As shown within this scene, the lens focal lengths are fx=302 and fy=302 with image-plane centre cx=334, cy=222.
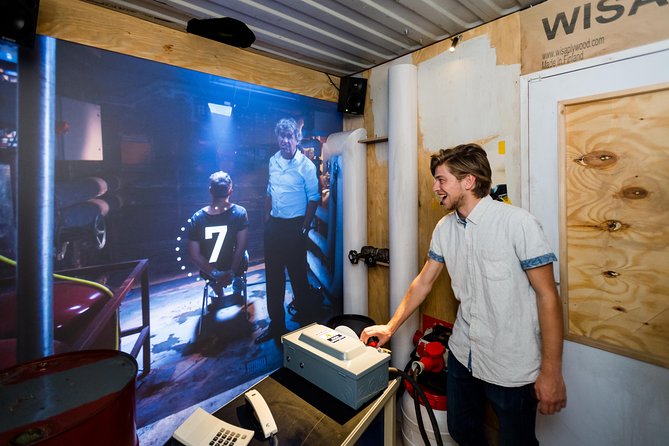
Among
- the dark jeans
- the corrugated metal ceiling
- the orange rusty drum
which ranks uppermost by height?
the corrugated metal ceiling

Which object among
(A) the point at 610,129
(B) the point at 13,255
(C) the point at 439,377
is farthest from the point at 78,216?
(A) the point at 610,129

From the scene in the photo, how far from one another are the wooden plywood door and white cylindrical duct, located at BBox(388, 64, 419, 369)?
2.76 feet

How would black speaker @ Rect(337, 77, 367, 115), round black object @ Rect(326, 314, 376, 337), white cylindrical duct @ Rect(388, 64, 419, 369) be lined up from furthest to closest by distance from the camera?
black speaker @ Rect(337, 77, 367, 115)
round black object @ Rect(326, 314, 376, 337)
white cylindrical duct @ Rect(388, 64, 419, 369)

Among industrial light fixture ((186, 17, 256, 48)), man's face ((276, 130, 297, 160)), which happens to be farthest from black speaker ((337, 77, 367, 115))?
industrial light fixture ((186, 17, 256, 48))

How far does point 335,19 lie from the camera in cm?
178

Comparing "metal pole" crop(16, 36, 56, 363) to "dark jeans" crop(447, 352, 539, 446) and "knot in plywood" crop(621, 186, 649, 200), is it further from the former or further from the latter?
"knot in plywood" crop(621, 186, 649, 200)

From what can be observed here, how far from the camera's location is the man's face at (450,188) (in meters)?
1.47

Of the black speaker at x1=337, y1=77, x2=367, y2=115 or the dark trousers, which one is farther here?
the black speaker at x1=337, y1=77, x2=367, y2=115

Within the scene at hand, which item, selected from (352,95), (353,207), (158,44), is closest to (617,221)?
(353,207)

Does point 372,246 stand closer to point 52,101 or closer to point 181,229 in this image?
point 181,229

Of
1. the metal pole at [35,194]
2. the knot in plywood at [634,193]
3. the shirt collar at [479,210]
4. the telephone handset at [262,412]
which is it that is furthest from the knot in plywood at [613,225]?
the metal pole at [35,194]

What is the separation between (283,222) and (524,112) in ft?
5.57

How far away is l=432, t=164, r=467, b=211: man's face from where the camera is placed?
1470mm

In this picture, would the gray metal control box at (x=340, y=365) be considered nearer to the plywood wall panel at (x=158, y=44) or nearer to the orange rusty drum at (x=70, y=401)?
the orange rusty drum at (x=70, y=401)
